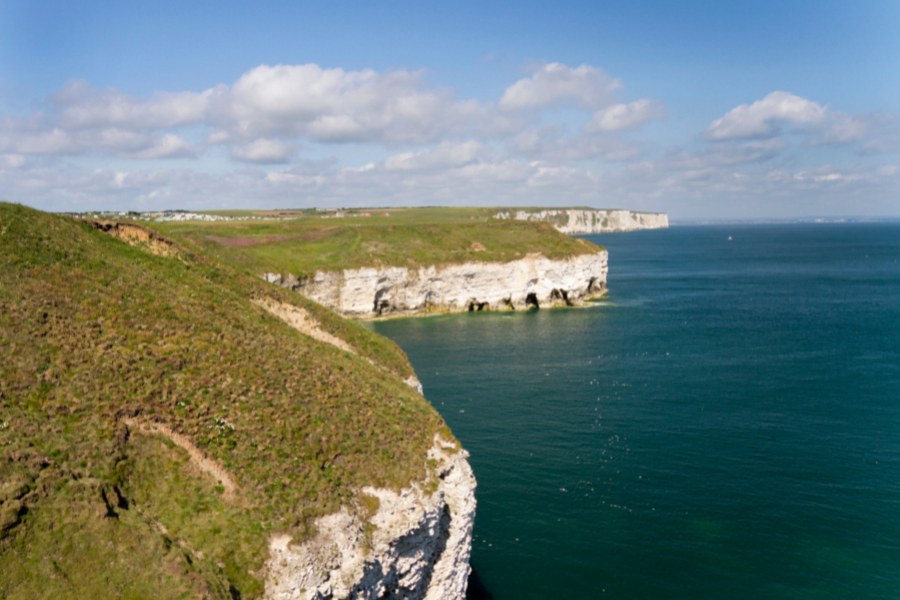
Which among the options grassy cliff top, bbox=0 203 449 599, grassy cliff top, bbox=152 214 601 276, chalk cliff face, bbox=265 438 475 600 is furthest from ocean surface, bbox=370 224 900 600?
grassy cliff top, bbox=152 214 601 276

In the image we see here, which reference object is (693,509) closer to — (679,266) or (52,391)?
(52,391)

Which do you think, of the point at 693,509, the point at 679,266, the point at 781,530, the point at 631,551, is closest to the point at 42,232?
the point at 631,551

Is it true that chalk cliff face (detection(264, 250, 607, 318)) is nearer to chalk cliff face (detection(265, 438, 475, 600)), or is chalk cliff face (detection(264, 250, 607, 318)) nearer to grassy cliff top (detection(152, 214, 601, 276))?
grassy cliff top (detection(152, 214, 601, 276))

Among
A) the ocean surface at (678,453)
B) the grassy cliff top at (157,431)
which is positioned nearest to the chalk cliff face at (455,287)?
the ocean surface at (678,453)

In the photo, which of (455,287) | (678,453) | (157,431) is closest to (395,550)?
(157,431)

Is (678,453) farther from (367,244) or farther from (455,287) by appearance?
(367,244)

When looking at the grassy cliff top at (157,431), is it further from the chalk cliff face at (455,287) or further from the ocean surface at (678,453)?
the chalk cliff face at (455,287)

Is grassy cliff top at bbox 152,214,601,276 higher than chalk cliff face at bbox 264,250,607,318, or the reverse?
grassy cliff top at bbox 152,214,601,276

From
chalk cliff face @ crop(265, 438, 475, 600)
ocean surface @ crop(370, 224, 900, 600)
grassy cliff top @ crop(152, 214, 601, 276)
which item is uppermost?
grassy cliff top @ crop(152, 214, 601, 276)
